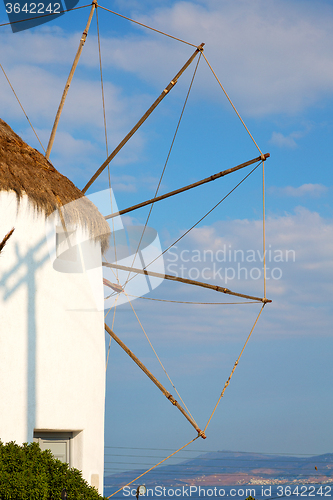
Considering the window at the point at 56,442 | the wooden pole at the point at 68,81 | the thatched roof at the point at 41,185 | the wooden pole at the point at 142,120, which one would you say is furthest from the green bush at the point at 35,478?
the wooden pole at the point at 68,81

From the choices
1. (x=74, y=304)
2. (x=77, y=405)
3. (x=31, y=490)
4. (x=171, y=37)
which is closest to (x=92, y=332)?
(x=74, y=304)

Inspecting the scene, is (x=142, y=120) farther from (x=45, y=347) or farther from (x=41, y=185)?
(x=45, y=347)

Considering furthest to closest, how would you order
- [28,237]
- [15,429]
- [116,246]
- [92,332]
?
[116,246] < [92,332] < [28,237] < [15,429]

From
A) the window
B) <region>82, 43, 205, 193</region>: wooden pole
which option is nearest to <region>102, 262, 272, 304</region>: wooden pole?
<region>82, 43, 205, 193</region>: wooden pole

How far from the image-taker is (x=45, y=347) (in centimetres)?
824

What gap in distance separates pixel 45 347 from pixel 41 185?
2.62 meters

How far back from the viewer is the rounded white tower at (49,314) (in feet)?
25.3

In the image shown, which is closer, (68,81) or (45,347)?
(45,347)

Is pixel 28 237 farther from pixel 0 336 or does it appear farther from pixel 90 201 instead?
pixel 90 201

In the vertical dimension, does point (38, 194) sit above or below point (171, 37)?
below

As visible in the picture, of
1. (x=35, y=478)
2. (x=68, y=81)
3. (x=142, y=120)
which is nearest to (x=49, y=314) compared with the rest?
(x=35, y=478)

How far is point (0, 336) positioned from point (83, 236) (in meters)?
2.65

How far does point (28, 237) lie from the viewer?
8242 millimetres

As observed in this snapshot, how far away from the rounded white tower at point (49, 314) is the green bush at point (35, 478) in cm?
134
